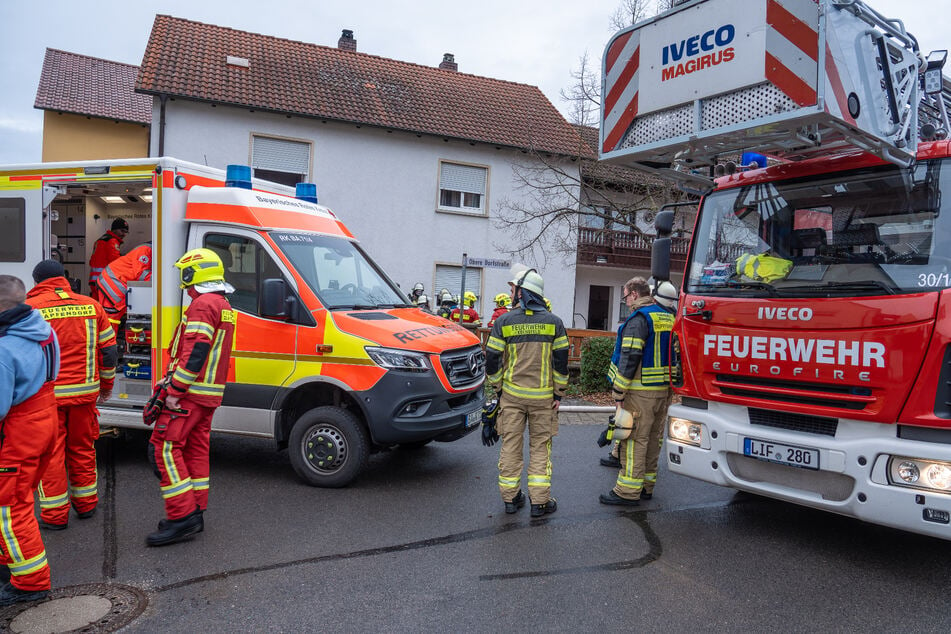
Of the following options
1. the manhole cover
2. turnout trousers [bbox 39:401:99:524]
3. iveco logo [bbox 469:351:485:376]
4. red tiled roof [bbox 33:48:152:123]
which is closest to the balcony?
red tiled roof [bbox 33:48:152:123]

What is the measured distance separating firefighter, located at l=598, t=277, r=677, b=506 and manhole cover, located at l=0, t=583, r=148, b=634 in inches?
136

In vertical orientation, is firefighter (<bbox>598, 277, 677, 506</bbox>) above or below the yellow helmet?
below

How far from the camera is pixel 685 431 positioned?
4.85 m

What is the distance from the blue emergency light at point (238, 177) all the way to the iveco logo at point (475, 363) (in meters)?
2.61

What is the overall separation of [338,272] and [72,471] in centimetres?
265

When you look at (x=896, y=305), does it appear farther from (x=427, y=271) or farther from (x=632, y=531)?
(x=427, y=271)

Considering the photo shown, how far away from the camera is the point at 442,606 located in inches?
145

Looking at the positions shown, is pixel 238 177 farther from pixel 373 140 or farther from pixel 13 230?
pixel 373 140

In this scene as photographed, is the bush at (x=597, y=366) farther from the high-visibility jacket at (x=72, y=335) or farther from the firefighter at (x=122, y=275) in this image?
the high-visibility jacket at (x=72, y=335)

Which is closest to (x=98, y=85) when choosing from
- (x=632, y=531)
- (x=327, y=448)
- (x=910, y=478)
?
(x=327, y=448)

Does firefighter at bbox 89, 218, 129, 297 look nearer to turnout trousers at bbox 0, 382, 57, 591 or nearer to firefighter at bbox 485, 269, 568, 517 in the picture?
turnout trousers at bbox 0, 382, 57, 591

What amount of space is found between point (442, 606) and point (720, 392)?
2.34 metres

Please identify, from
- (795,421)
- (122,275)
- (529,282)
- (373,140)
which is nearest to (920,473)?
(795,421)

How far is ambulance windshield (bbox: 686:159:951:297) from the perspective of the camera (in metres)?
3.99
